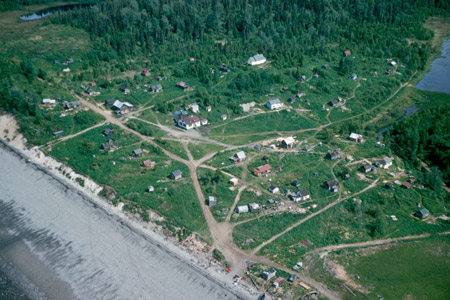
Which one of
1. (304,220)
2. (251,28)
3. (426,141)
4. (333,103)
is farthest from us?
(251,28)

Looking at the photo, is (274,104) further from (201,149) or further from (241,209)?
(241,209)

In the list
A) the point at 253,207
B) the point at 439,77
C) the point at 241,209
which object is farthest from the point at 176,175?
the point at 439,77

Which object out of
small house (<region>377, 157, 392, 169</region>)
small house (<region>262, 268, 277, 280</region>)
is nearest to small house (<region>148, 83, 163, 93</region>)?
small house (<region>377, 157, 392, 169</region>)

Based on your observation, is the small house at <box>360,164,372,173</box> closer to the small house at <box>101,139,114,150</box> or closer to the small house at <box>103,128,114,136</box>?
the small house at <box>101,139,114,150</box>

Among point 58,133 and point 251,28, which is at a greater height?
Answer: point 251,28

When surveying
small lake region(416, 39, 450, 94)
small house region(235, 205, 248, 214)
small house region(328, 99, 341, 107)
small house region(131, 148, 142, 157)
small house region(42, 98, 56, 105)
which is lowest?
small lake region(416, 39, 450, 94)

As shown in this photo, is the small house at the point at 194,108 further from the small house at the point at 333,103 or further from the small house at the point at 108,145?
the small house at the point at 333,103

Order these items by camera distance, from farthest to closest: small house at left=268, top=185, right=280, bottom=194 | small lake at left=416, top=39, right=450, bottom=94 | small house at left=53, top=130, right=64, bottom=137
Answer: small lake at left=416, top=39, right=450, bottom=94, small house at left=53, top=130, right=64, bottom=137, small house at left=268, top=185, right=280, bottom=194
